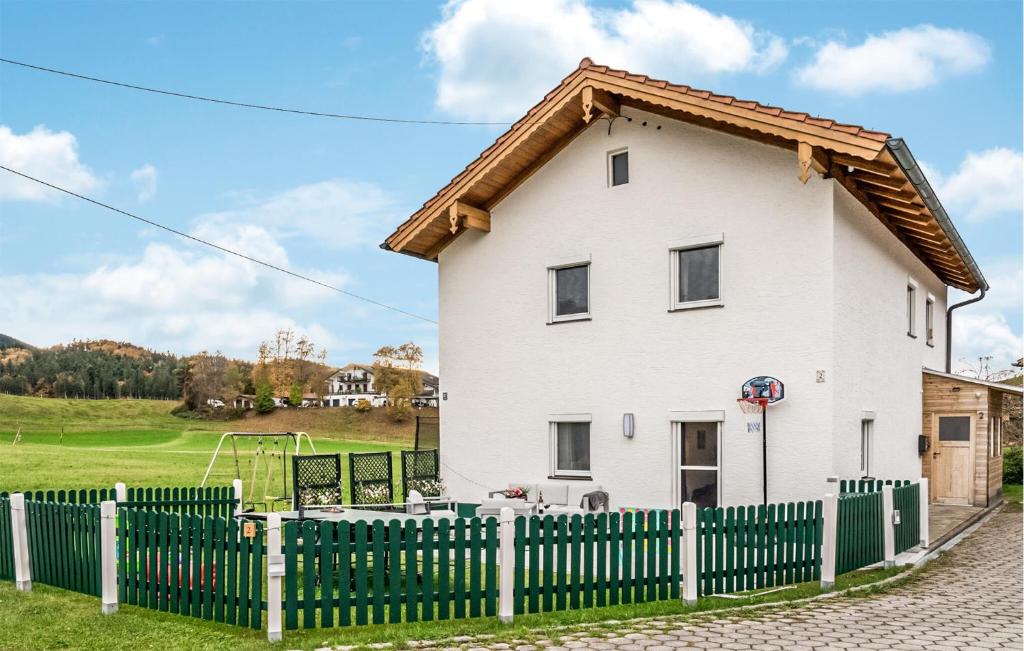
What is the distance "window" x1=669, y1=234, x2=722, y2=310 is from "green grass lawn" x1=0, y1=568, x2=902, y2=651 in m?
5.33

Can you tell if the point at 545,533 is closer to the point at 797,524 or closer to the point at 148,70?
the point at 797,524

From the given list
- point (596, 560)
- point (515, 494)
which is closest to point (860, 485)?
point (515, 494)

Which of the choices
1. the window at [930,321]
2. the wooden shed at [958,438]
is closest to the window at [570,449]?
the wooden shed at [958,438]

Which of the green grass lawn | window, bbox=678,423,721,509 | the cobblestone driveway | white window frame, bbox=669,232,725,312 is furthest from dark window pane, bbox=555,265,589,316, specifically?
the cobblestone driveway

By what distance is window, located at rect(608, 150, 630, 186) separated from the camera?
14273mm

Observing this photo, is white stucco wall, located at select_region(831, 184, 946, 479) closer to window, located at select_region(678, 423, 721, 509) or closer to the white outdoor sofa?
window, located at select_region(678, 423, 721, 509)

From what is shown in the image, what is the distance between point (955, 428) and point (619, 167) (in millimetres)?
10245

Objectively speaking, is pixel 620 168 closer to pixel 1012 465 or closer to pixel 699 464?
pixel 699 464

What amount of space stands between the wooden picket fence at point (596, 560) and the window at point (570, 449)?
5.26m

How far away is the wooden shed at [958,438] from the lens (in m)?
18.4

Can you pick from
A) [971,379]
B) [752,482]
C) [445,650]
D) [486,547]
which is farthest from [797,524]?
[971,379]

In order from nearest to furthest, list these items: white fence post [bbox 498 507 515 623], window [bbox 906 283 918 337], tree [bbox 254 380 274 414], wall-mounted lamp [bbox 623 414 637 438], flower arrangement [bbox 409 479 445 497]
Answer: white fence post [bbox 498 507 515 623], wall-mounted lamp [bbox 623 414 637 438], flower arrangement [bbox 409 479 445 497], window [bbox 906 283 918 337], tree [bbox 254 380 274 414]

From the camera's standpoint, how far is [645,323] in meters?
13.8

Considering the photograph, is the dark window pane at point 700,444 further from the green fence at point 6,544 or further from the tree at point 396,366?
the tree at point 396,366
